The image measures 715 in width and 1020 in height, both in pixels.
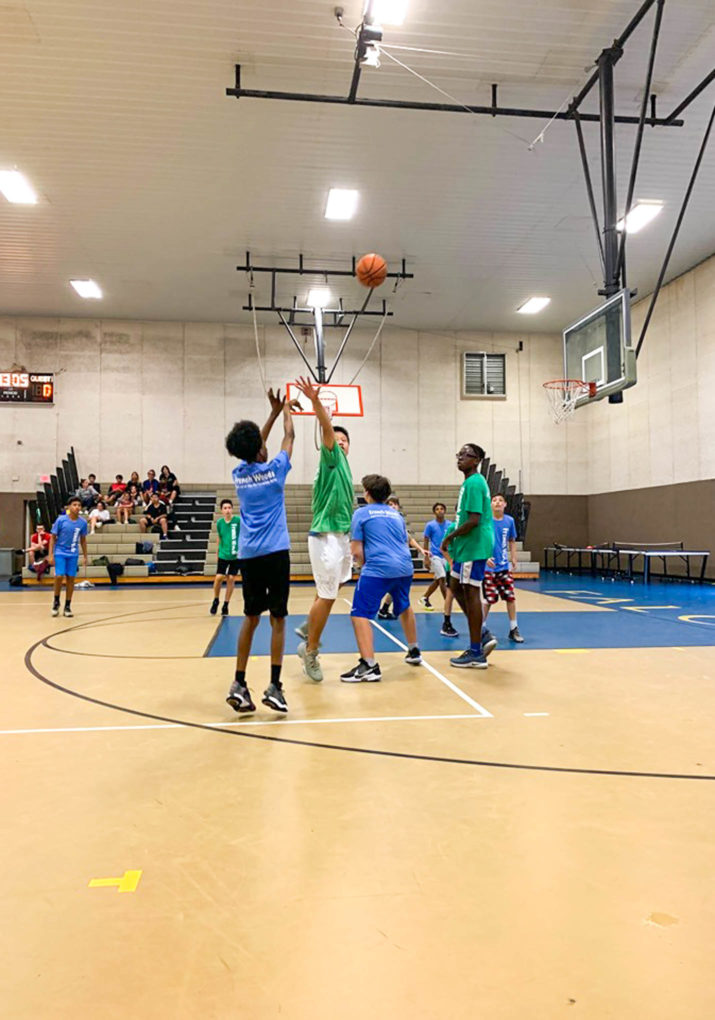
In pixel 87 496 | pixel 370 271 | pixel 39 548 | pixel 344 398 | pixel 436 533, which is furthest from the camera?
pixel 344 398

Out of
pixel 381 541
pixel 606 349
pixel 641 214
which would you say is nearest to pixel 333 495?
pixel 381 541

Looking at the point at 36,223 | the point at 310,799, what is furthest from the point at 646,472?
the point at 310,799

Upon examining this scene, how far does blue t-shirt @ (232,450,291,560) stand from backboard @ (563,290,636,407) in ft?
17.5

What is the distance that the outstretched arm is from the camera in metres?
4.37

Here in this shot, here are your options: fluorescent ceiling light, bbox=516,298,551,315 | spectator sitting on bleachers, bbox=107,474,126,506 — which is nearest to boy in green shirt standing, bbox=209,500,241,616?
spectator sitting on bleachers, bbox=107,474,126,506

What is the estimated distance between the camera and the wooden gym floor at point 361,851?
1710mm

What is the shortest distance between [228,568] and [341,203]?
757 cm

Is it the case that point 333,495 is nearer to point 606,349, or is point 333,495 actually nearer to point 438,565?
point 438,565

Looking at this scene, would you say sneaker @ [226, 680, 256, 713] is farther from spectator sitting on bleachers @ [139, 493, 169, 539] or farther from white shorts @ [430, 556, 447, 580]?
spectator sitting on bleachers @ [139, 493, 169, 539]

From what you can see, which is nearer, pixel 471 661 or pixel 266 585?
pixel 266 585

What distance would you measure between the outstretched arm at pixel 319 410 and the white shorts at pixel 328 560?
2.43 feet

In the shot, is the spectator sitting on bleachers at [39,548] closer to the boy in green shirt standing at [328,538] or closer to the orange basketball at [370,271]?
the orange basketball at [370,271]

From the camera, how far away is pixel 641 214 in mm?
13078

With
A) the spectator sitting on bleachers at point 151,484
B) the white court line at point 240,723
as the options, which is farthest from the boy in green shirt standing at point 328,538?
the spectator sitting on bleachers at point 151,484
